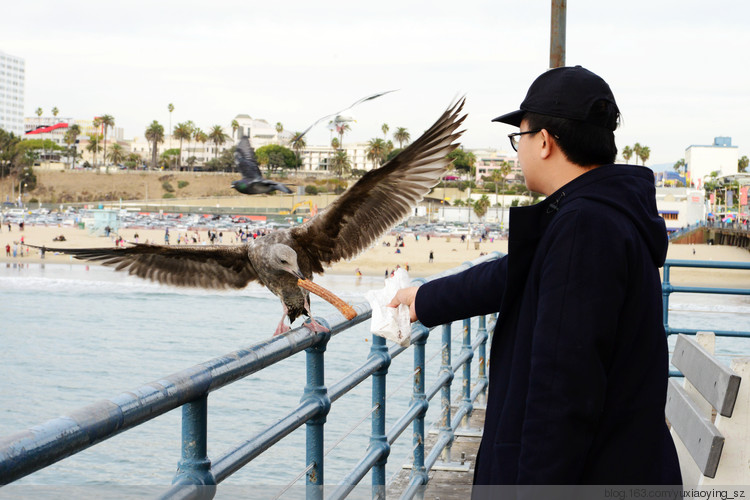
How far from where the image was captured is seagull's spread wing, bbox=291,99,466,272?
4.91 m

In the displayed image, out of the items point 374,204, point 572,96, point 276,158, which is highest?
point 276,158

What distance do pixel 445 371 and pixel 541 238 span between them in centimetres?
259

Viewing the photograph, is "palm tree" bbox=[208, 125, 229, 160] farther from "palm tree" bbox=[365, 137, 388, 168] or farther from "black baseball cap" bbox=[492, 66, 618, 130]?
"black baseball cap" bbox=[492, 66, 618, 130]

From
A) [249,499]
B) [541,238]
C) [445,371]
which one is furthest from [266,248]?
[249,499]

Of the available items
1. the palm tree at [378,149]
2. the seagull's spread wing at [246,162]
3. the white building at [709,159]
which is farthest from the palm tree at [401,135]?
the seagull's spread wing at [246,162]

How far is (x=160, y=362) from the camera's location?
2662 cm

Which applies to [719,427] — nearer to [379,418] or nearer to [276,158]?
[379,418]

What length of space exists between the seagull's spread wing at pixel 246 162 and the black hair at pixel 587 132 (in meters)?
5.99

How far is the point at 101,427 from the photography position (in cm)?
122

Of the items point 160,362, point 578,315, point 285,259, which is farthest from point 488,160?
point 578,315

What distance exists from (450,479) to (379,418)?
1.70 metres

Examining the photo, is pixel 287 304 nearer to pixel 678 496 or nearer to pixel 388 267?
pixel 678 496

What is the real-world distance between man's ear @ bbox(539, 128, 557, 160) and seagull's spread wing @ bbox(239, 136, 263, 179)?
5961 millimetres

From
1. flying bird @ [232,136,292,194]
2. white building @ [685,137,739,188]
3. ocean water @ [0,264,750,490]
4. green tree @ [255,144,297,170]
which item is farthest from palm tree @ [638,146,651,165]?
flying bird @ [232,136,292,194]
